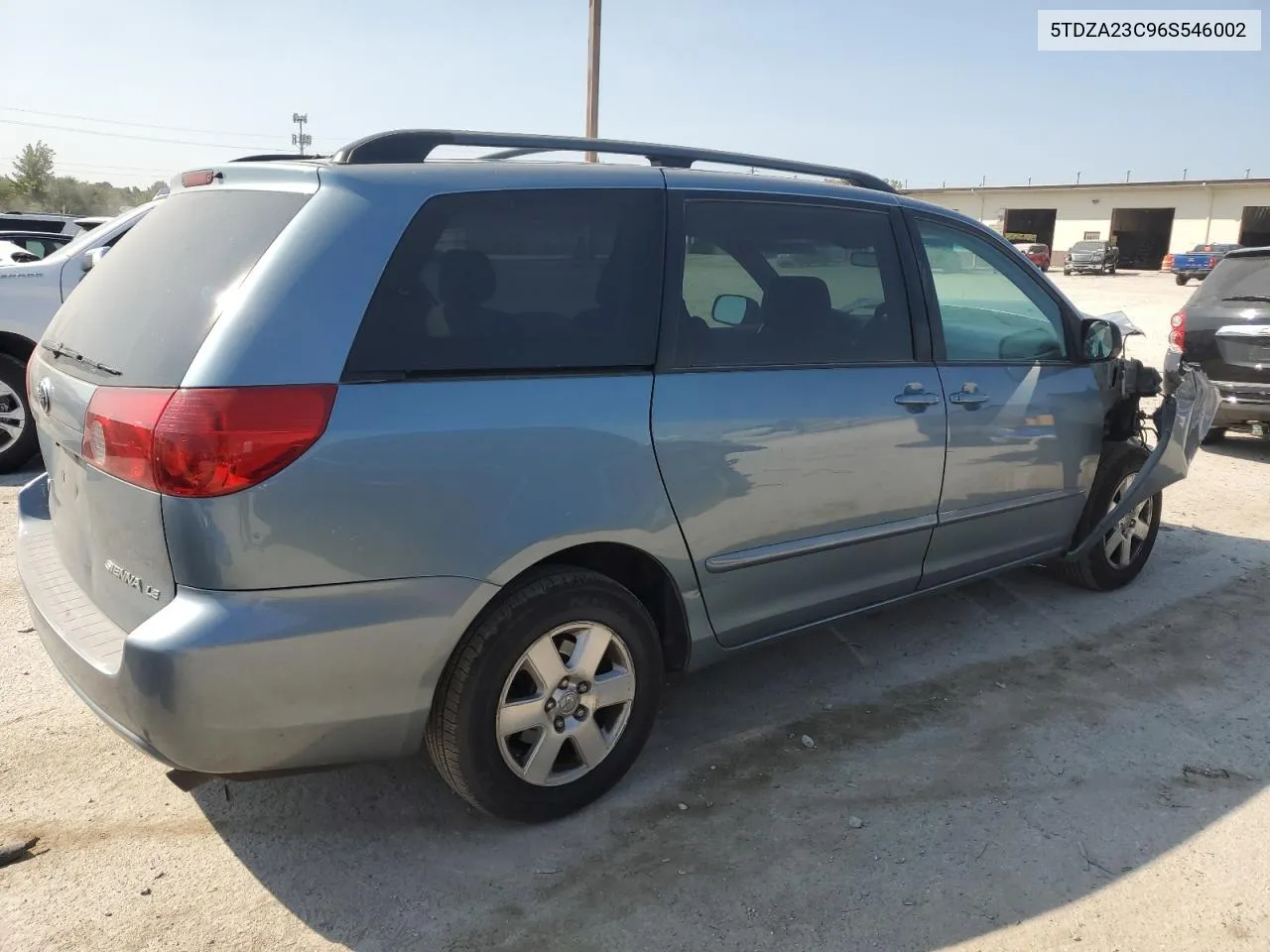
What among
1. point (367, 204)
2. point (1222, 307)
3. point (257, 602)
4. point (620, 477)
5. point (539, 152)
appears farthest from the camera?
point (1222, 307)

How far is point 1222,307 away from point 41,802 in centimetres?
855

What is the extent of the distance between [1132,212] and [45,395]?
6290cm

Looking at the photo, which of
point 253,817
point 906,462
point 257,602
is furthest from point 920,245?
point 253,817

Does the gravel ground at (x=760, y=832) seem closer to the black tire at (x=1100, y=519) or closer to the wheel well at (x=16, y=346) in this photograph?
the black tire at (x=1100, y=519)

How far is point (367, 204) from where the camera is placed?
7.77 feet

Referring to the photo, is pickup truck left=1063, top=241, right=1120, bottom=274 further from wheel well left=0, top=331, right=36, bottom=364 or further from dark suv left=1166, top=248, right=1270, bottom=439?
wheel well left=0, top=331, right=36, bottom=364

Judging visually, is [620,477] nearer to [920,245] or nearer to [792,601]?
[792,601]

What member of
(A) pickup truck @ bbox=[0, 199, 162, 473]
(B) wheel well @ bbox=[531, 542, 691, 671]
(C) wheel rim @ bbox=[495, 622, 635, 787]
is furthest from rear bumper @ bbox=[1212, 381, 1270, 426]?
(A) pickup truck @ bbox=[0, 199, 162, 473]

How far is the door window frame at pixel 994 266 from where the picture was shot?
11.8ft

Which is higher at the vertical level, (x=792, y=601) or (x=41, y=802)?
(x=792, y=601)

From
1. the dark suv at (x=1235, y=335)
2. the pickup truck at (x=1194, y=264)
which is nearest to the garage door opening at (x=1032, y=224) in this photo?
the pickup truck at (x=1194, y=264)

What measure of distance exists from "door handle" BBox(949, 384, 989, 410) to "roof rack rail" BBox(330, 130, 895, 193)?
97 centimetres

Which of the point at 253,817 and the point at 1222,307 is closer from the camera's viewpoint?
the point at 253,817

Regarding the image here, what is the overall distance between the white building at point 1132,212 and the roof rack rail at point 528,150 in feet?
175
